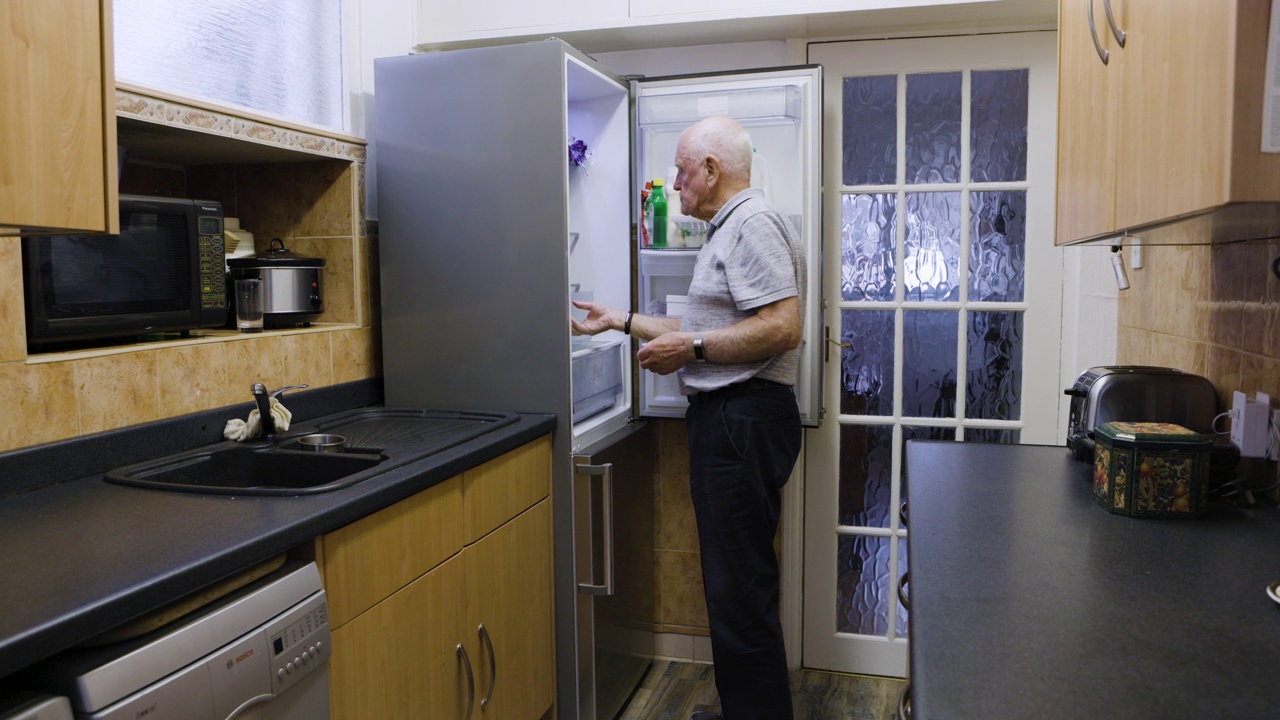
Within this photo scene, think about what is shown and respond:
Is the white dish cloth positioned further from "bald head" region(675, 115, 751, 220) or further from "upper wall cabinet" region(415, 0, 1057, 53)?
"upper wall cabinet" region(415, 0, 1057, 53)

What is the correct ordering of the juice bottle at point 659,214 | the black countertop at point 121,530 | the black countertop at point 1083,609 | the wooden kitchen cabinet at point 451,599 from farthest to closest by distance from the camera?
1. the juice bottle at point 659,214
2. the wooden kitchen cabinet at point 451,599
3. the black countertop at point 121,530
4. the black countertop at point 1083,609

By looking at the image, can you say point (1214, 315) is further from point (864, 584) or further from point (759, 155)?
point (864, 584)

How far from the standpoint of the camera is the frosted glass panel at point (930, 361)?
290cm

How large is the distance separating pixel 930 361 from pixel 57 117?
2410 millimetres

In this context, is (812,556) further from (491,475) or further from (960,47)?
(960,47)

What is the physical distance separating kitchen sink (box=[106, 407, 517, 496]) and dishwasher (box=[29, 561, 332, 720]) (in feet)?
0.79

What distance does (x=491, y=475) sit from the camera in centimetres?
206

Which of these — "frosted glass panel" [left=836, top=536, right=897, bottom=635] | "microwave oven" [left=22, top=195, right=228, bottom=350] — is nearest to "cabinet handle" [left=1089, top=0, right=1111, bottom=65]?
"microwave oven" [left=22, top=195, right=228, bottom=350]

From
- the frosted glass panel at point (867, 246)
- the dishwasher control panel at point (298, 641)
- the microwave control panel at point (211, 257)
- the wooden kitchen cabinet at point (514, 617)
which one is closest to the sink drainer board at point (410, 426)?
the wooden kitchen cabinet at point (514, 617)

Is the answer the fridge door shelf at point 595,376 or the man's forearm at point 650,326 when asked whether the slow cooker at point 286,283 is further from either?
the man's forearm at point 650,326

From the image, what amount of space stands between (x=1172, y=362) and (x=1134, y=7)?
97 centimetres

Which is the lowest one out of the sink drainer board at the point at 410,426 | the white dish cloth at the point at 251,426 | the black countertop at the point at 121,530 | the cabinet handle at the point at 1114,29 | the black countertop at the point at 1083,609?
the black countertop at the point at 1083,609

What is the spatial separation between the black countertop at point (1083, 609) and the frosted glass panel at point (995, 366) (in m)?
1.29

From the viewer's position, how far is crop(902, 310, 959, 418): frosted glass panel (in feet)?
9.53
